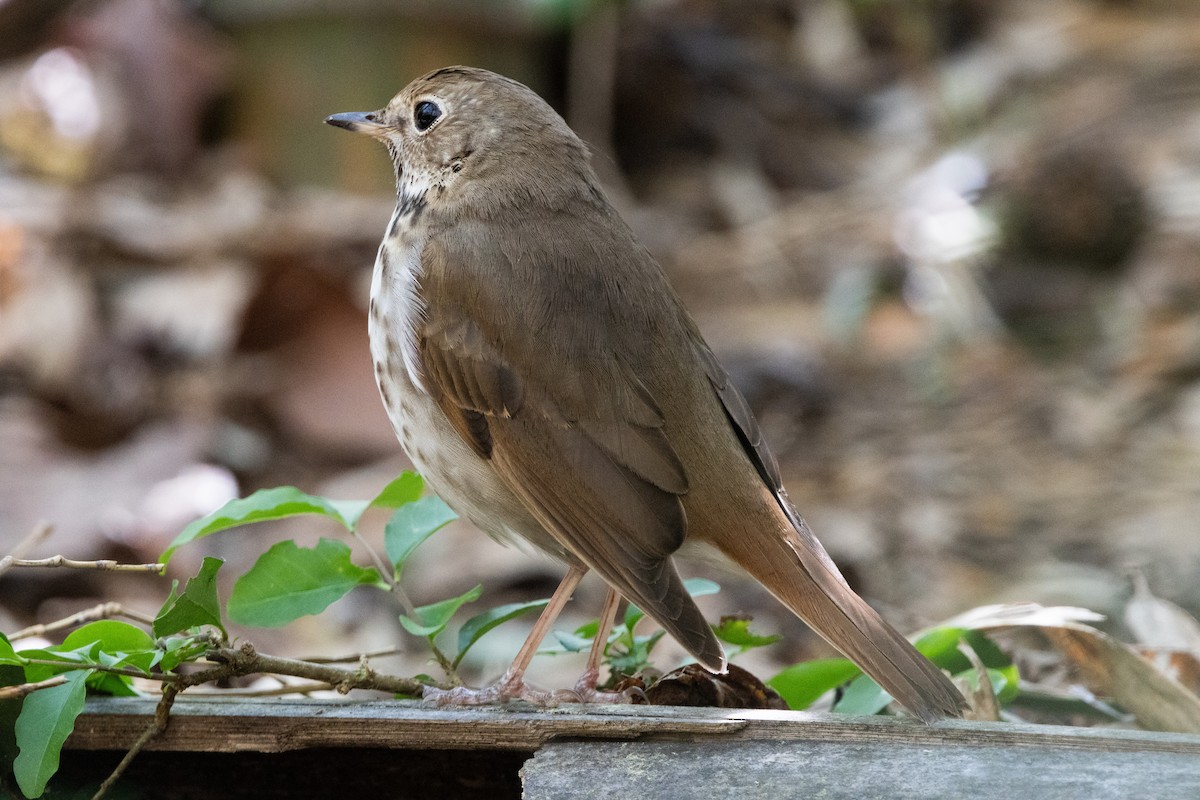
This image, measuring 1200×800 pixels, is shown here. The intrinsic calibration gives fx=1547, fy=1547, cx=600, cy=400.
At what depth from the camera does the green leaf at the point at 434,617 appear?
101 inches

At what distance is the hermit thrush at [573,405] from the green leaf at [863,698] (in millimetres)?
150

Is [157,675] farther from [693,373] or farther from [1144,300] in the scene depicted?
[1144,300]

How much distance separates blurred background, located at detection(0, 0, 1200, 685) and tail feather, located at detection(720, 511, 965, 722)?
977 mm

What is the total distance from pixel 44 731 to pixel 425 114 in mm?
1878

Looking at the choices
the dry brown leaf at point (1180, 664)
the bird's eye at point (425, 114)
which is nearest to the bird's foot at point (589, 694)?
the dry brown leaf at point (1180, 664)

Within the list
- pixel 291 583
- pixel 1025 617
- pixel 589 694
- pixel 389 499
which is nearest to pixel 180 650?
pixel 291 583

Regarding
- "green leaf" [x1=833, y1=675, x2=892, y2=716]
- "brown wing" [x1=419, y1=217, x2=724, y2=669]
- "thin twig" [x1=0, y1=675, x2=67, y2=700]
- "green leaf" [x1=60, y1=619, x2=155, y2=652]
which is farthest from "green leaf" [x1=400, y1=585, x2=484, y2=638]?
"green leaf" [x1=833, y1=675, x2=892, y2=716]

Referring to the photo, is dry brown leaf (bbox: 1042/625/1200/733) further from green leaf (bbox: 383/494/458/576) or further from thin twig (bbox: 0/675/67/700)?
thin twig (bbox: 0/675/67/700)

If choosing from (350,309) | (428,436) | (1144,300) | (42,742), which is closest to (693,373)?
(428,436)

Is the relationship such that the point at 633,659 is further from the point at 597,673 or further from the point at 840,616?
the point at 840,616

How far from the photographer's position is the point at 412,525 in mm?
2760

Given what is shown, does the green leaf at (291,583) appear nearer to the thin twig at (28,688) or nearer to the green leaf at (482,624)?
the green leaf at (482,624)

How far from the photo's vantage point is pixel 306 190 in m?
7.90

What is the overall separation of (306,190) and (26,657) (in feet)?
19.0
